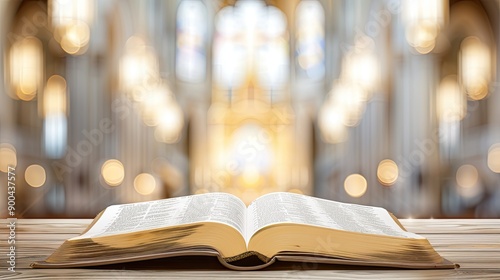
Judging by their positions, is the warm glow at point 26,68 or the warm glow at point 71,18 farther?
the warm glow at point 26,68

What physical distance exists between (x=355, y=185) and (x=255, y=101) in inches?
38.7

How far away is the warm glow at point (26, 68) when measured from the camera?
4.09 m

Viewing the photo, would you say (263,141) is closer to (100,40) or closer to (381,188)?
(381,188)

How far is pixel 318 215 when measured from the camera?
1188mm

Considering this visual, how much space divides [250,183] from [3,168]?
1.73 m

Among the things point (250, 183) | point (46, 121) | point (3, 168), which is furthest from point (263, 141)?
point (3, 168)

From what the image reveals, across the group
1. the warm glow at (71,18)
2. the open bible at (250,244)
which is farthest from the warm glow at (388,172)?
the open bible at (250,244)

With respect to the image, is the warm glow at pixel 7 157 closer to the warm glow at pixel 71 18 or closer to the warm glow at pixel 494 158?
the warm glow at pixel 71 18

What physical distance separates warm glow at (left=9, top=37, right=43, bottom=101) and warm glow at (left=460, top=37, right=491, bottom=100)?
9.79 feet

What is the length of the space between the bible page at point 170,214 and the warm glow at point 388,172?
3.08 meters

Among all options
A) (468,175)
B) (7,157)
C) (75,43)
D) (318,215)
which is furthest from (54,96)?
(318,215)

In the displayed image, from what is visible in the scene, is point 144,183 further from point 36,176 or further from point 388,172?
point 388,172

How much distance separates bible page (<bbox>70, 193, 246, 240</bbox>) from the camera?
3.57ft

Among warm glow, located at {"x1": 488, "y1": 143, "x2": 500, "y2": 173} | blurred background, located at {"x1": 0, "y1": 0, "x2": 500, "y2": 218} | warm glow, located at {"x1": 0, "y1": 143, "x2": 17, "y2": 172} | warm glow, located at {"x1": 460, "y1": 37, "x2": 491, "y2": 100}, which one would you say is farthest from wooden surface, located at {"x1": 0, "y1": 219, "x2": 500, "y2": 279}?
warm glow, located at {"x1": 460, "y1": 37, "x2": 491, "y2": 100}
